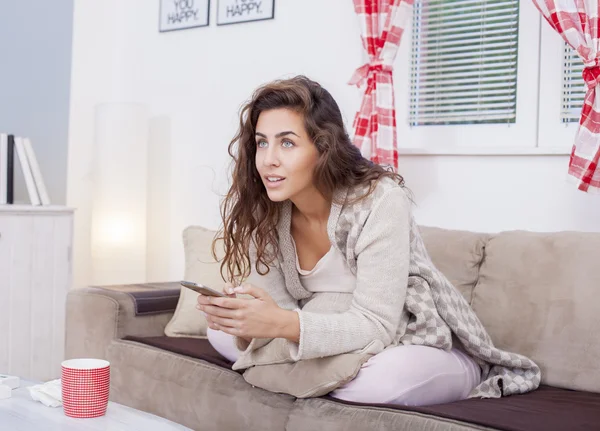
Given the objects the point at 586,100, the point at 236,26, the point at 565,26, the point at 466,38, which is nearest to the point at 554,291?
the point at 586,100

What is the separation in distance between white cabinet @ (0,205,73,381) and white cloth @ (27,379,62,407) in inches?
63.6

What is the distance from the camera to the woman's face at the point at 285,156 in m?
1.88

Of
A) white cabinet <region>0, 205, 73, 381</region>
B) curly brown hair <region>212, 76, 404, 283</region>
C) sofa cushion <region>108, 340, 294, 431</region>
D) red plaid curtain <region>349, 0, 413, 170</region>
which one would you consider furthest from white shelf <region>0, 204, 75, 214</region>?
curly brown hair <region>212, 76, 404, 283</region>

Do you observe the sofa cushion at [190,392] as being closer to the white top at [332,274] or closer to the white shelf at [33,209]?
the white top at [332,274]

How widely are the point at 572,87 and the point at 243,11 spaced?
60.3 inches

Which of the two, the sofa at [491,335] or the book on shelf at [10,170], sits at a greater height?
the book on shelf at [10,170]

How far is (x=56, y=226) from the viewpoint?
10.9 ft

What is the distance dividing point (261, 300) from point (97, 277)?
198 centimetres

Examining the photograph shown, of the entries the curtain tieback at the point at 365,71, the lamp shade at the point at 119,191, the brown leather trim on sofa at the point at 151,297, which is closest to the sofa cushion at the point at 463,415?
the brown leather trim on sofa at the point at 151,297

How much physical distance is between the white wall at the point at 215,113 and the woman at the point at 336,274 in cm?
81

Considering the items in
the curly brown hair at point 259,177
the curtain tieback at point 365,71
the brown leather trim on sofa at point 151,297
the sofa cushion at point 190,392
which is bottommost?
the sofa cushion at point 190,392

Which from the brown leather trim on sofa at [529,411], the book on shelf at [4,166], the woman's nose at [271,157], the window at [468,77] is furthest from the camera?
the book on shelf at [4,166]

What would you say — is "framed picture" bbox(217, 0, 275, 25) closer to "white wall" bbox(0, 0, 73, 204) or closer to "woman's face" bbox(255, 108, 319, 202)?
"white wall" bbox(0, 0, 73, 204)

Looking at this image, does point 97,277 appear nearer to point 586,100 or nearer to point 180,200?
point 180,200
